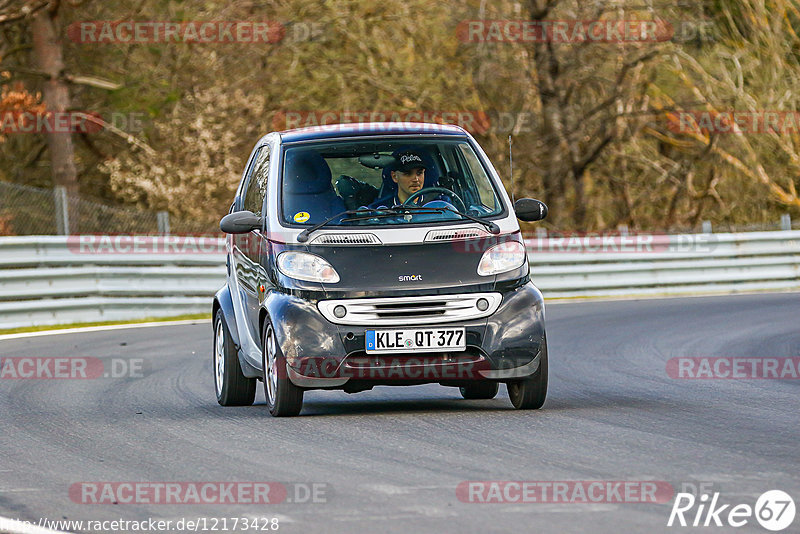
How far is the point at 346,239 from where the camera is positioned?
8.71m

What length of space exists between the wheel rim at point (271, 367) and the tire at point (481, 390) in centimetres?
150

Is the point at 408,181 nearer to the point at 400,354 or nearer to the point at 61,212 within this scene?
the point at 400,354

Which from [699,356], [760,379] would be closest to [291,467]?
[760,379]

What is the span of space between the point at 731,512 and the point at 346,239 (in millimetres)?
3837

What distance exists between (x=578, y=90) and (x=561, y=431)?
81.3 ft

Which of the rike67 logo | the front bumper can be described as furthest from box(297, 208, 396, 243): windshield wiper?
the rike67 logo

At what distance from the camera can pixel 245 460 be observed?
714 cm

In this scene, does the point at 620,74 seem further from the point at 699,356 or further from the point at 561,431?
the point at 561,431

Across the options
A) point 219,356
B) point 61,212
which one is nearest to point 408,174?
point 219,356

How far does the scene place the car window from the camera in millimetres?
9656

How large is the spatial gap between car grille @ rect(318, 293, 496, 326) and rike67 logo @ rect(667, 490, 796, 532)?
294 centimetres

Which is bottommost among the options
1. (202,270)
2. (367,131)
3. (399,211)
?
(202,270)

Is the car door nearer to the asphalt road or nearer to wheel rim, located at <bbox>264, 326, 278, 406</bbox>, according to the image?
wheel rim, located at <bbox>264, 326, 278, 406</bbox>

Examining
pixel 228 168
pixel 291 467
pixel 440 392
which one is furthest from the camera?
pixel 228 168
